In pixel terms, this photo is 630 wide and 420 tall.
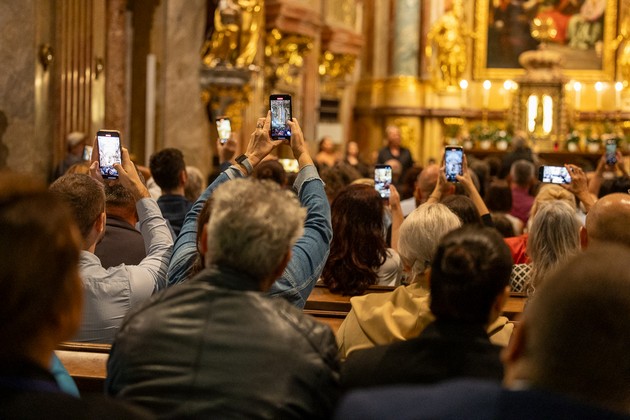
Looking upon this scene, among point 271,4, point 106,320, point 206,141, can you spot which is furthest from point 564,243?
point 271,4

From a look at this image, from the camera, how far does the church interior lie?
938cm

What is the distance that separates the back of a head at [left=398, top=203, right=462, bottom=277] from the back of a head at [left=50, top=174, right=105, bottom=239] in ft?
3.71

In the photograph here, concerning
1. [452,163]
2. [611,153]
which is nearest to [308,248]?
[452,163]

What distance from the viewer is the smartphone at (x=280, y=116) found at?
436 centimetres

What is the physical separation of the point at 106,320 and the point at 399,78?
1786 centimetres

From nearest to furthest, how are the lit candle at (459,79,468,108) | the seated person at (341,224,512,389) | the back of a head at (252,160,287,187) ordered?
the seated person at (341,224,512,389) < the back of a head at (252,160,287,187) < the lit candle at (459,79,468,108)

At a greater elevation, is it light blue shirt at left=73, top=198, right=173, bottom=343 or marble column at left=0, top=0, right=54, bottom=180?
marble column at left=0, top=0, right=54, bottom=180

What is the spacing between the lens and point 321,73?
1858 centimetres

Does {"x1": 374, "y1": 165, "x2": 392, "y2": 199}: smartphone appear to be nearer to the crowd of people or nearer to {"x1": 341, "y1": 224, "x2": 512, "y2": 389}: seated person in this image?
the crowd of people

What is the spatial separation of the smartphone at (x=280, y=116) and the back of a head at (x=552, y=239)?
47.0 inches

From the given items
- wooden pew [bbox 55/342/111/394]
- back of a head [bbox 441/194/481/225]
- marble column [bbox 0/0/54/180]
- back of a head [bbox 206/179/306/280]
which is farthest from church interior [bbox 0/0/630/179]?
back of a head [bbox 206/179/306/280]

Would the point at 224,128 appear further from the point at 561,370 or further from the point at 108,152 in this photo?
the point at 561,370

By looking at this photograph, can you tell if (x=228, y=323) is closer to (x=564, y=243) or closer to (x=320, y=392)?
(x=320, y=392)

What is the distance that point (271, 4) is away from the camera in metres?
14.1
